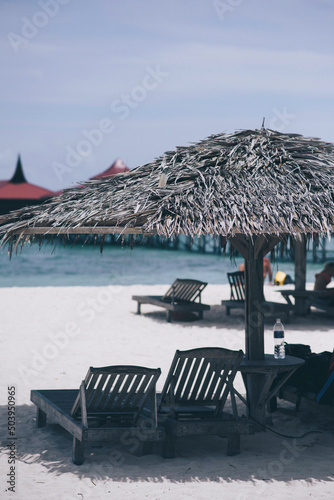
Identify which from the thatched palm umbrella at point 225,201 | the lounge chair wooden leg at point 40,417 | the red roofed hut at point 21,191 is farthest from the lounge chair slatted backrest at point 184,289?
the red roofed hut at point 21,191

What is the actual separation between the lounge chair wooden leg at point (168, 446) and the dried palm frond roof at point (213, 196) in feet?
5.48

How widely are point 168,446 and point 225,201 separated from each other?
213 cm

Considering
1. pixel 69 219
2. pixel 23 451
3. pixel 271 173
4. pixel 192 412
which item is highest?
pixel 271 173

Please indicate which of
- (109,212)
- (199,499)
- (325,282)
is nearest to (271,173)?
(109,212)

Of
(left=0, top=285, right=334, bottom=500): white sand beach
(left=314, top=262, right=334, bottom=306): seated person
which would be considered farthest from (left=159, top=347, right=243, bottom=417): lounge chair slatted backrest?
(left=314, top=262, right=334, bottom=306): seated person

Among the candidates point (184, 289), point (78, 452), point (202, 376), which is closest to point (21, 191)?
point (184, 289)

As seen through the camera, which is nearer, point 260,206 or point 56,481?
point 56,481

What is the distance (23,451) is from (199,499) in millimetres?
1774

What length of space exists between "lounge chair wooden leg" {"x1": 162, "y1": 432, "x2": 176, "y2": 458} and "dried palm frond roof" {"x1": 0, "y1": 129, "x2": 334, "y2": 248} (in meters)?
1.67

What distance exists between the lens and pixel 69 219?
5.93m

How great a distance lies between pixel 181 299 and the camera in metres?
13.5

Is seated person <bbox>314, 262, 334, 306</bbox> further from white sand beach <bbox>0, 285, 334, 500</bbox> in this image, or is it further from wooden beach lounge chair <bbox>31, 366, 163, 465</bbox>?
wooden beach lounge chair <bbox>31, 366, 163, 465</bbox>

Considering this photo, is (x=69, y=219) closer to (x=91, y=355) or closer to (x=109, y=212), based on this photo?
(x=109, y=212)

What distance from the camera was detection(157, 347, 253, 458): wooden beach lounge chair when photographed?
17.9ft
